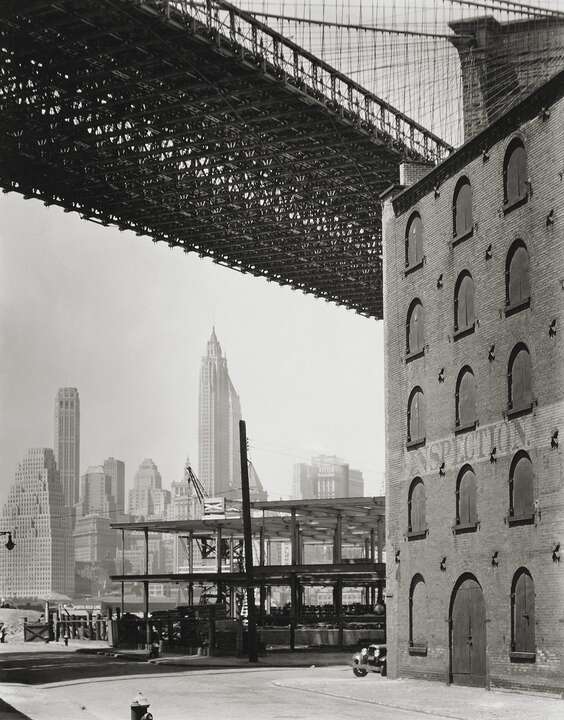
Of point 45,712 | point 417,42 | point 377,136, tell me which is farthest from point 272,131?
point 45,712

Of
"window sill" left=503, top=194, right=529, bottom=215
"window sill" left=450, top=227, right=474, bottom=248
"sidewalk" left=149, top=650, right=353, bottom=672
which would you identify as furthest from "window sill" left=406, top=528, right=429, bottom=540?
"sidewalk" left=149, top=650, right=353, bottom=672

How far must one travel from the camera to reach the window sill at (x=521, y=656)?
31.5 m

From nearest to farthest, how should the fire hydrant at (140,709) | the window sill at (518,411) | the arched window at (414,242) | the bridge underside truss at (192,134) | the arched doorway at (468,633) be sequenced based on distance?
the fire hydrant at (140,709) < the window sill at (518,411) < the arched doorway at (468,633) < the arched window at (414,242) < the bridge underside truss at (192,134)

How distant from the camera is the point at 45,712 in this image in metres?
28.1

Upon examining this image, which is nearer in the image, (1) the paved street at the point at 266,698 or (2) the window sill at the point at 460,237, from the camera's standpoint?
(1) the paved street at the point at 266,698

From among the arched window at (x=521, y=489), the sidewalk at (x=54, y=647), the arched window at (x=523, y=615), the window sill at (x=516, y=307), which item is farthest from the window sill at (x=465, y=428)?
the sidewalk at (x=54, y=647)

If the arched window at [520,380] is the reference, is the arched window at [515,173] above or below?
above

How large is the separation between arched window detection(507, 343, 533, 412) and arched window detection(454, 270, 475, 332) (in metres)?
2.64

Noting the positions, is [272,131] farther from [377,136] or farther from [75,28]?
[75,28]

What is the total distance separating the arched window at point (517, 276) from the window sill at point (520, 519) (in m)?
5.34

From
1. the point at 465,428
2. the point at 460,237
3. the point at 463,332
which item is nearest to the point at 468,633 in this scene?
the point at 465,428

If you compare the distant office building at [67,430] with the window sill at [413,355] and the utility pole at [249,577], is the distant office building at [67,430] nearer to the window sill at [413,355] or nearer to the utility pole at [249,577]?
the utility pole at [249,577]

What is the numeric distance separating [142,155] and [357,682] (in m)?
28.8

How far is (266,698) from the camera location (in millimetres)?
32094
